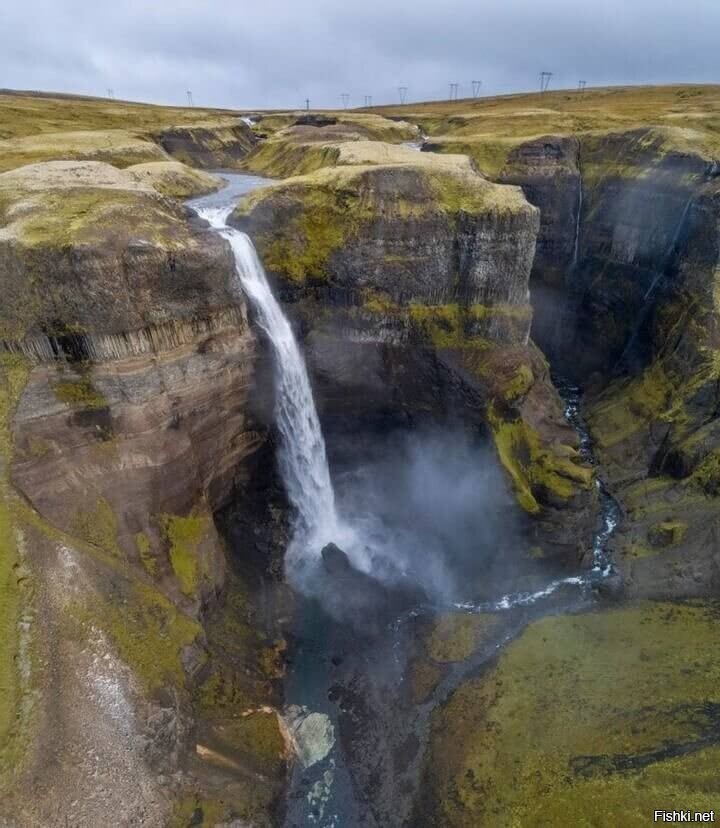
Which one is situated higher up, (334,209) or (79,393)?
(334,209)

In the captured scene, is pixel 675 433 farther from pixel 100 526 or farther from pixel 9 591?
pixel 9 591

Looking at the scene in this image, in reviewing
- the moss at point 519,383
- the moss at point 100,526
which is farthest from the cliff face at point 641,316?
the moss at point 100,526

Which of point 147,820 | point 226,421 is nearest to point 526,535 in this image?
point 226,421

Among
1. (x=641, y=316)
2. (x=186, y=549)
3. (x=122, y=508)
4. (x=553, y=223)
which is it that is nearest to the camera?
(x=122, y=508)

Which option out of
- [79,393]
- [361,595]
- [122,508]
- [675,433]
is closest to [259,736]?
[361,595]

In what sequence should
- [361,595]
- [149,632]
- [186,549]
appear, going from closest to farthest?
[149,632]
[186,549]
[361,595]

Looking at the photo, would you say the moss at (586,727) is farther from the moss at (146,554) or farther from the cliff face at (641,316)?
the moss at (146,554)
